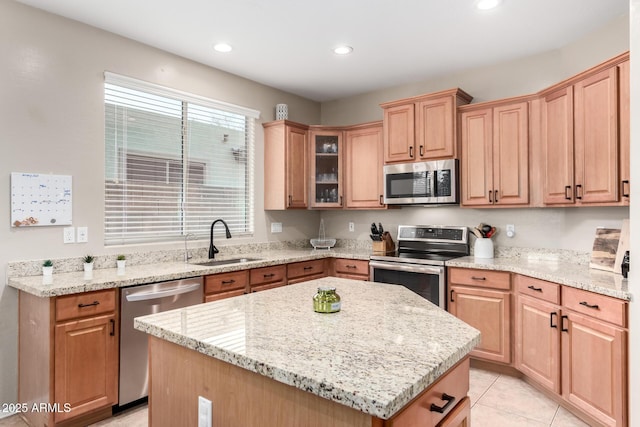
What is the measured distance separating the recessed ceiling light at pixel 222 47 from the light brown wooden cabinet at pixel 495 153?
85.3 inches

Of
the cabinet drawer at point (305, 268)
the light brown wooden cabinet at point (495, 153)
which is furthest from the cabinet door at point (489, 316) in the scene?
the cabinet drawer at point (305, 268)

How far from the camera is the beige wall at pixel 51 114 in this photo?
99.7 inches

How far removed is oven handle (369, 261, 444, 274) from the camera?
11.2 ft

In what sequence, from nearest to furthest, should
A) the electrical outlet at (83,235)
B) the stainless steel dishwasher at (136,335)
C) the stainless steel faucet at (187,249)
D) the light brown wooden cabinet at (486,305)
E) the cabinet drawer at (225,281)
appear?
the stainless steel dishwasher at (136,335), the electrical outlet at (83,235), the cabinet drawer at (225,281), the light brown wooden cabinet at (486,305), the stainless steel faucet at (187,249)

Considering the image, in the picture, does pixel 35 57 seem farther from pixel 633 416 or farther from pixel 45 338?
pixel 633 416

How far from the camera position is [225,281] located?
10.3 feet

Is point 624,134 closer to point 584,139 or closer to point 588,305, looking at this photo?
point 584,139

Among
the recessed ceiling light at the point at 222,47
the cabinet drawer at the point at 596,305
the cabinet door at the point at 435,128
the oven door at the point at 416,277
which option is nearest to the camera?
the cabinet drawer at the point at 596,305

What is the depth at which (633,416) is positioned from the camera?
6.43 ft

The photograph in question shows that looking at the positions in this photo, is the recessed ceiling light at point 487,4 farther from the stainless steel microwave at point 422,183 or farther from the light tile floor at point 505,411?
the light tile floor at point 505,411

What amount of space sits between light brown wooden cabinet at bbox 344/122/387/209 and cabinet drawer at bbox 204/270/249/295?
65.3 inches

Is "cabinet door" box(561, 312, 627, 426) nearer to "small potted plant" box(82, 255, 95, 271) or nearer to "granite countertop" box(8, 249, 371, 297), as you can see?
"granite countertop" box(8, 249, 371, 297)

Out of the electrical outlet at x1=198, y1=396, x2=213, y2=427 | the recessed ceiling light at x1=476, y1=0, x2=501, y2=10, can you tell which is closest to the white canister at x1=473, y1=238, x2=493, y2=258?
the recessed ceiling light at x1=476, y1=0, x2=501, y2=10

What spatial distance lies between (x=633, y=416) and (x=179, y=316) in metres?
2.27
